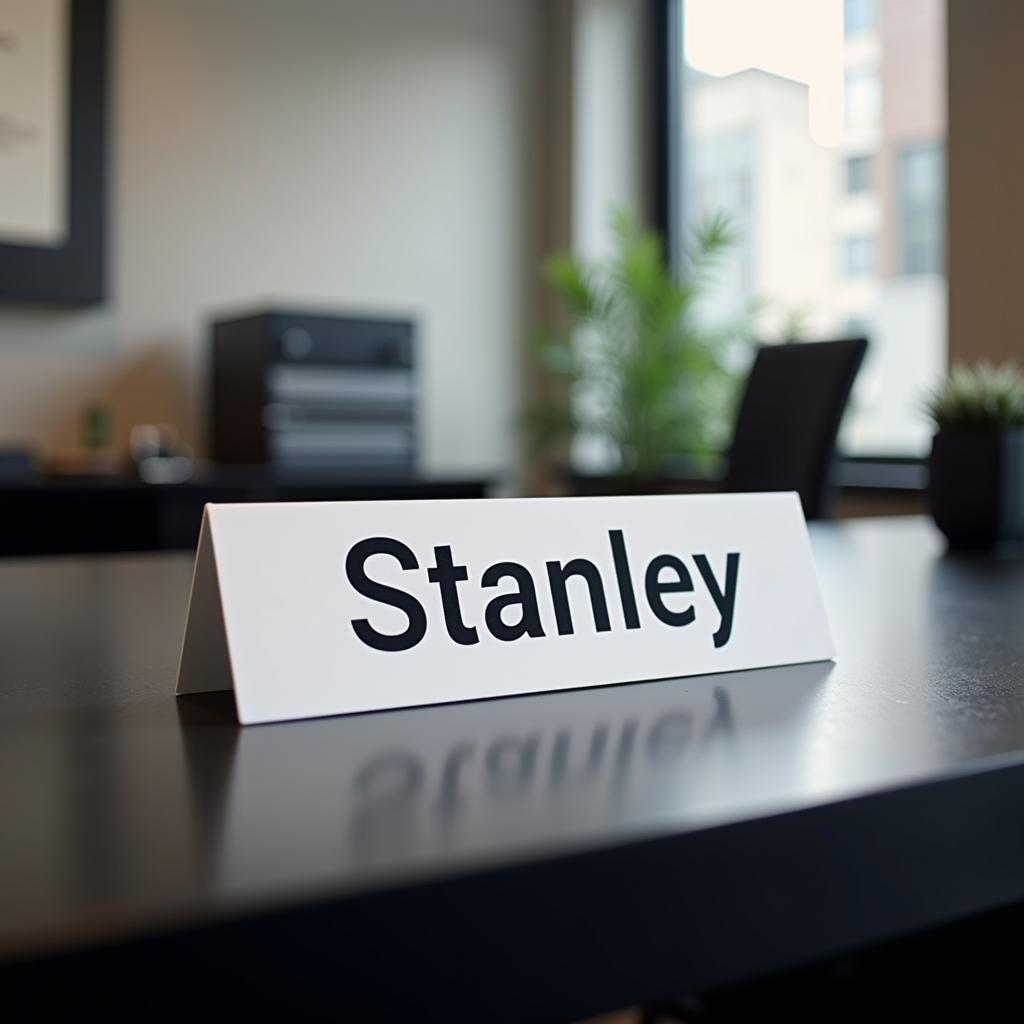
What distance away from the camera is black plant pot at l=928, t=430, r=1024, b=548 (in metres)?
1.39

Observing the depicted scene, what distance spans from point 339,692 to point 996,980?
→ 29.5 inches

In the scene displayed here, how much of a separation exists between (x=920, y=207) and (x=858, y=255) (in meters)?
0.28

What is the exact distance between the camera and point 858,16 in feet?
12.9

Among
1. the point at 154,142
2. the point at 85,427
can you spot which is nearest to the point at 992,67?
the point at 154,142

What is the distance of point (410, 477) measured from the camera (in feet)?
11.9

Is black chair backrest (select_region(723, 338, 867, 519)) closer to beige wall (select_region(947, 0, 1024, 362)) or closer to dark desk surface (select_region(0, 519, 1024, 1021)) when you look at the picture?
beige wall (select_region(947, 0, 1024, 362))

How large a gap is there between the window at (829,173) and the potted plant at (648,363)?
226mm

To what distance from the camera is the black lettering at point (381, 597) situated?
1.42ft

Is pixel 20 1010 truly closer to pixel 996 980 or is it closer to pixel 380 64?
pixel 996 980

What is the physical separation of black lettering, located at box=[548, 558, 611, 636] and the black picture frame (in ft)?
11.6

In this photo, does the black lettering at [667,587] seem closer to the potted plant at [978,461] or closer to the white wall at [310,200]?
the potted plant at [978,461]

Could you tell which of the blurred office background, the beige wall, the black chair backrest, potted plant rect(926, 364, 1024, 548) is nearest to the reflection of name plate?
the blurred office background

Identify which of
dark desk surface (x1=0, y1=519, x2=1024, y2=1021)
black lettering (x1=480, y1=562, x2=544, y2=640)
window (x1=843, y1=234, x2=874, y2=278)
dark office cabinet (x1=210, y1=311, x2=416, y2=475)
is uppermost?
window (x1=843, y1=234, x2=874, y2=278)

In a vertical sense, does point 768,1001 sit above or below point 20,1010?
below
